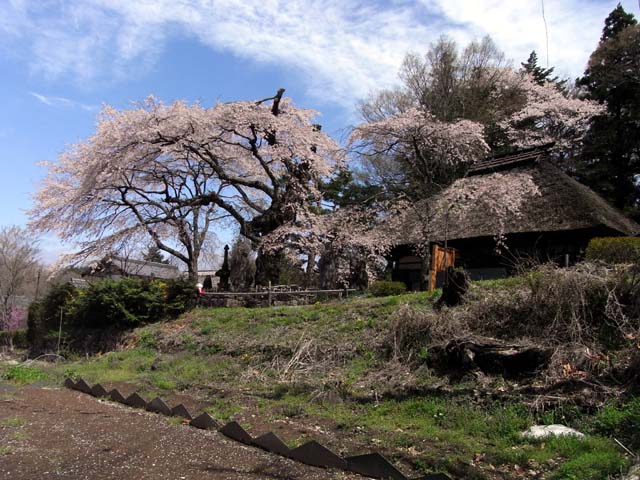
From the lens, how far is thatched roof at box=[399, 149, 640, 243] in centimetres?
1460

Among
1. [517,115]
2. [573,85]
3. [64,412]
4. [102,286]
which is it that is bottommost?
[64,412]

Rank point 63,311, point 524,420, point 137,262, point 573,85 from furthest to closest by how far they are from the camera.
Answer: point 137,262, point 573,85, point 63,311, point 524,420

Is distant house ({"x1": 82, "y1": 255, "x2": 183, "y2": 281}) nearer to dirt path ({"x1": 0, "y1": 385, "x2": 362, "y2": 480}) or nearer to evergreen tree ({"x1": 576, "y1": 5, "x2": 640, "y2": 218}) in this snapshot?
dirt path ({"x1": 0, "y1": 385, "x2": 362, "y2": 480})

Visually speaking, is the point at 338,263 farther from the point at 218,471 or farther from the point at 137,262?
the point at 137,262

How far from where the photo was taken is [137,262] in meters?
31.3

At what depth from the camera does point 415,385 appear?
275 inches

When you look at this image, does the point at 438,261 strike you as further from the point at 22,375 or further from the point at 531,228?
the point at 22,375

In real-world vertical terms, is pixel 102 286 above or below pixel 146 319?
above

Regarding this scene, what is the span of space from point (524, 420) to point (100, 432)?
4918mm

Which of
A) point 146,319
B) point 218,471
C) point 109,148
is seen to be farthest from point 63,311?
point 218,471

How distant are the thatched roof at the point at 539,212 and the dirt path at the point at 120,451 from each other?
11122 mm

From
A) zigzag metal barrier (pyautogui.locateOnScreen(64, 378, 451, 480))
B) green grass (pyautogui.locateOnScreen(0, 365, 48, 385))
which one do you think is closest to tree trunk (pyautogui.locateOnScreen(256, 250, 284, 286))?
green grass (pyautogui.locateOnScreen(0, 365, 48, 385))

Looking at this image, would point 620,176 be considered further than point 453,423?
Yes

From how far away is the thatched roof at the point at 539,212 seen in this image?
14602 millimetres
